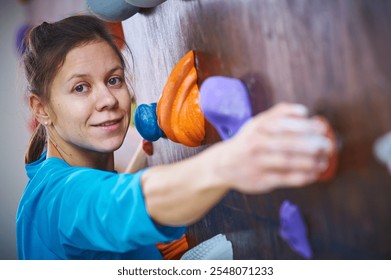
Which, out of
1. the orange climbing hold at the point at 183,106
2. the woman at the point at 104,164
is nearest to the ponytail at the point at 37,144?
the woman at the point at 104,164

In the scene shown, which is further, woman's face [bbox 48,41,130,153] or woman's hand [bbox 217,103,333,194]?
woman's face [bbox 48,41,130,153]

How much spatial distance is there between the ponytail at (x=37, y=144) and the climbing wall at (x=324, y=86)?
1.09ft

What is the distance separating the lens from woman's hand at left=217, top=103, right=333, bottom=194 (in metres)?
0.32

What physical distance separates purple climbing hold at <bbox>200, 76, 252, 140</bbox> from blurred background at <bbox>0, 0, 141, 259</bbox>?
0.99 ft

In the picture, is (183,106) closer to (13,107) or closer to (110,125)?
(110,125)

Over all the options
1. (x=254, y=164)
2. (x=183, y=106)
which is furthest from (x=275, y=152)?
(x=183, y=106)

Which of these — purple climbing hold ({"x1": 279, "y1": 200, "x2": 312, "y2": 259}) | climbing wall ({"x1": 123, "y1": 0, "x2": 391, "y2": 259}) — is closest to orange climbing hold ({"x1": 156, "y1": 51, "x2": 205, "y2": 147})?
climbing wall ({"x1": 123, "y1": 0, "x2": 391, "y2": 259})

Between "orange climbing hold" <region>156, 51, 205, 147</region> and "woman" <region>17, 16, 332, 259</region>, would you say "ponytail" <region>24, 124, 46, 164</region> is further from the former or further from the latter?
"orange climbing hold" <region>156, 51, 205, 147</region>

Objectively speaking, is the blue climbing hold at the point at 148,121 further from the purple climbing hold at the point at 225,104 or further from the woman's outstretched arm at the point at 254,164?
the woman's outstretched arm at the point at 254,164

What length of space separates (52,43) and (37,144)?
194 mm

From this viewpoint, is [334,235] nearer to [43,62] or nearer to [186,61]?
[186,61]

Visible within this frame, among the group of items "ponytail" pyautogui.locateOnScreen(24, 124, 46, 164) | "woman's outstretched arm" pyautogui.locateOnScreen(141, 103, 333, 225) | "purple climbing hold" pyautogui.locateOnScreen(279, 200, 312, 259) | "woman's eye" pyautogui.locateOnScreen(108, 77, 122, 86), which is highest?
"woman's eye" pyautogui.locateOnScreen(108, 77, 122, 86)

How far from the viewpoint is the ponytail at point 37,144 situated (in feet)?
2.37

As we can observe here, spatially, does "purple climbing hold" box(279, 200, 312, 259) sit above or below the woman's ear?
below
